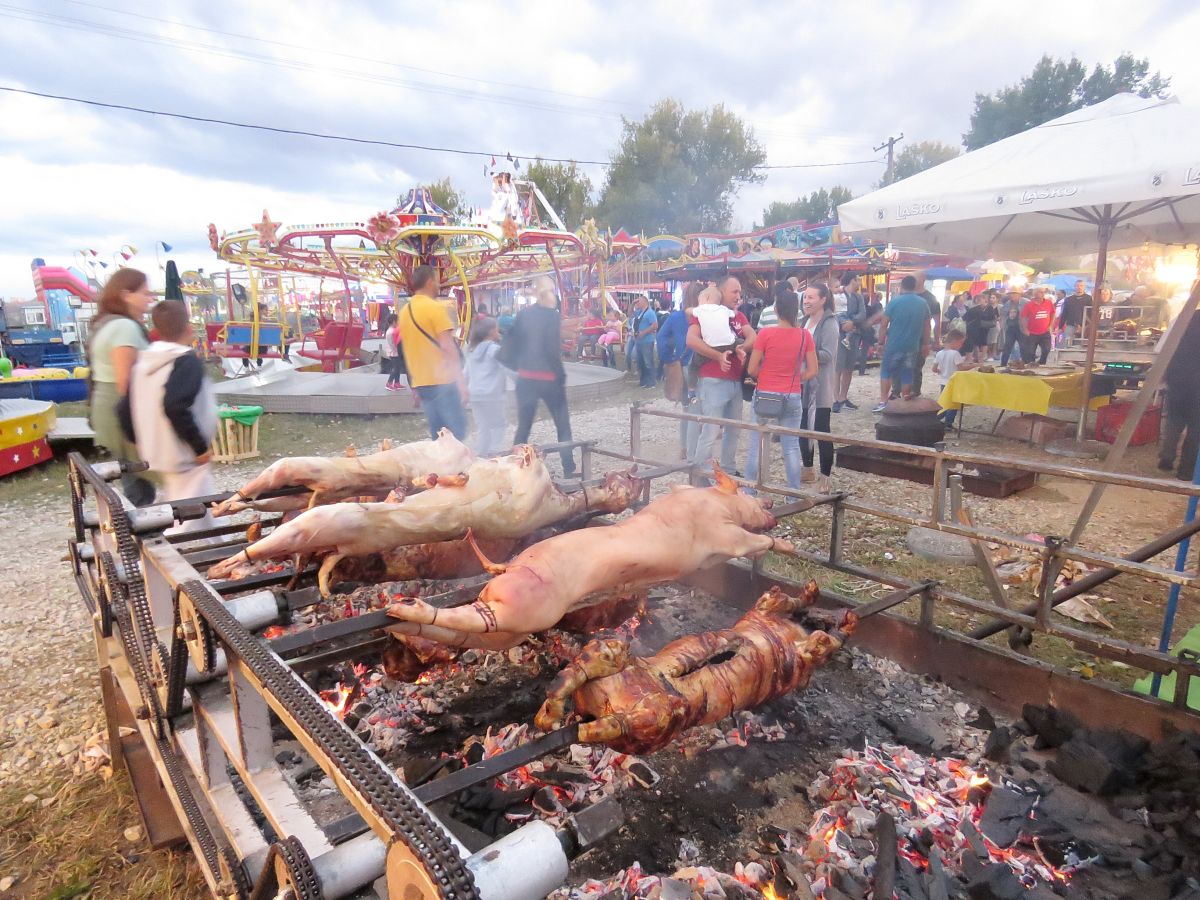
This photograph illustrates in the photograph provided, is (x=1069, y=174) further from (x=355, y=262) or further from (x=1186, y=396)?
(x=355, y=262)

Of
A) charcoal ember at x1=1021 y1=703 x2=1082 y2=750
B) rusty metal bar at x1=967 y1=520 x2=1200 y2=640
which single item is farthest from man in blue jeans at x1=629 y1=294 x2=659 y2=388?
charcoal ember at x1=1021 y1=703 x2=1082 y2=750

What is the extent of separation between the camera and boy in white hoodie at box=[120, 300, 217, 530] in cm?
392

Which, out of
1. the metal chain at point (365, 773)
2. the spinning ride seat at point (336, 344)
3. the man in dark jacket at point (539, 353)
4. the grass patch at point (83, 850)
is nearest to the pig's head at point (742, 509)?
the metal chain at point (365, 773)

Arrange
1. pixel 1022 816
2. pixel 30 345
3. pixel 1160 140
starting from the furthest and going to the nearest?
pixel 30 345
pixel 1160 140
pixel 1022 816

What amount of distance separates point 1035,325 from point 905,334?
7.59 m

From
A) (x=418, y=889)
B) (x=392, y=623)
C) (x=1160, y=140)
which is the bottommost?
(x=392, y=623)

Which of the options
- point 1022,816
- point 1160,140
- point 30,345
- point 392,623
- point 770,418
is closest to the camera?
point 392,623

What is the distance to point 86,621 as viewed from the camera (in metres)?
4.62

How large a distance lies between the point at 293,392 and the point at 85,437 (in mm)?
4185

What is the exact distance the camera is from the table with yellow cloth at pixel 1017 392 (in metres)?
8.53

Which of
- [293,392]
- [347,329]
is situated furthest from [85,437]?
[347,329]

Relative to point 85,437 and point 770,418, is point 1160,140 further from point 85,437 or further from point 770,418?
point 85,437

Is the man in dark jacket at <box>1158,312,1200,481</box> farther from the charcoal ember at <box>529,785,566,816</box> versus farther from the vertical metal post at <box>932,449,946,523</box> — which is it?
the charcoal ember at <box>529,785,566,816</box>

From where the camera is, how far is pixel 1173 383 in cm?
719
